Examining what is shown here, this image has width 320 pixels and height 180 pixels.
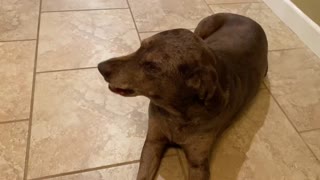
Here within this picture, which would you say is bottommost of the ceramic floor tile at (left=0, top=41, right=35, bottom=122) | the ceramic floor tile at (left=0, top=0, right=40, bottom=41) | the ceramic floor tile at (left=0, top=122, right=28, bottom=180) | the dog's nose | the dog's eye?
the ceramic floor tile at (left=0, top=122, right=28, bottom=180)

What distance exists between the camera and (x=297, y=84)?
6.38ft

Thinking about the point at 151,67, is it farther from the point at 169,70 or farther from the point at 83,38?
the point at 83,38

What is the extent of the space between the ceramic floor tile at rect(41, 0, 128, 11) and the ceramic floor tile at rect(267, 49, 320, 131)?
1.07 metres

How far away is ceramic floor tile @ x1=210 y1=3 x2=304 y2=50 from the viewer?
7.34 ft

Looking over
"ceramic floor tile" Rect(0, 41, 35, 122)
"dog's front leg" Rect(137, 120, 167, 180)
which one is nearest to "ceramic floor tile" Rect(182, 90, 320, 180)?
"dog's front leg" Rect(137, 120, 167, 180)

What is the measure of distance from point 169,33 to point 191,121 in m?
0.33

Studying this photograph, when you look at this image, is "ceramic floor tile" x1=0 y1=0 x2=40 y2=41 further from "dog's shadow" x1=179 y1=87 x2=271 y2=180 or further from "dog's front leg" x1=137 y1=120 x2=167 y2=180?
"dog's shadow" x1=179 y1=87 x2=271 y2=180

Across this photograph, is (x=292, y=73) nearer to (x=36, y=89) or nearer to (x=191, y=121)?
(x=191, y=121)

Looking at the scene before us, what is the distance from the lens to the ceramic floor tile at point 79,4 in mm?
2361

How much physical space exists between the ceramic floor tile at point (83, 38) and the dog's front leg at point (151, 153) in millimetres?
698

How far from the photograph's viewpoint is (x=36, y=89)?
1776mm

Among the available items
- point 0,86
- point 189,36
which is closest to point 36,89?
point 0,86

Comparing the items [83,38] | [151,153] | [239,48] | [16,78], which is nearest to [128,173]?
[151,153]

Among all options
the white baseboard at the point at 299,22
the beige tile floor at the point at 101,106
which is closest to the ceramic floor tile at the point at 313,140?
the beige tile floor at the point at 101,106
